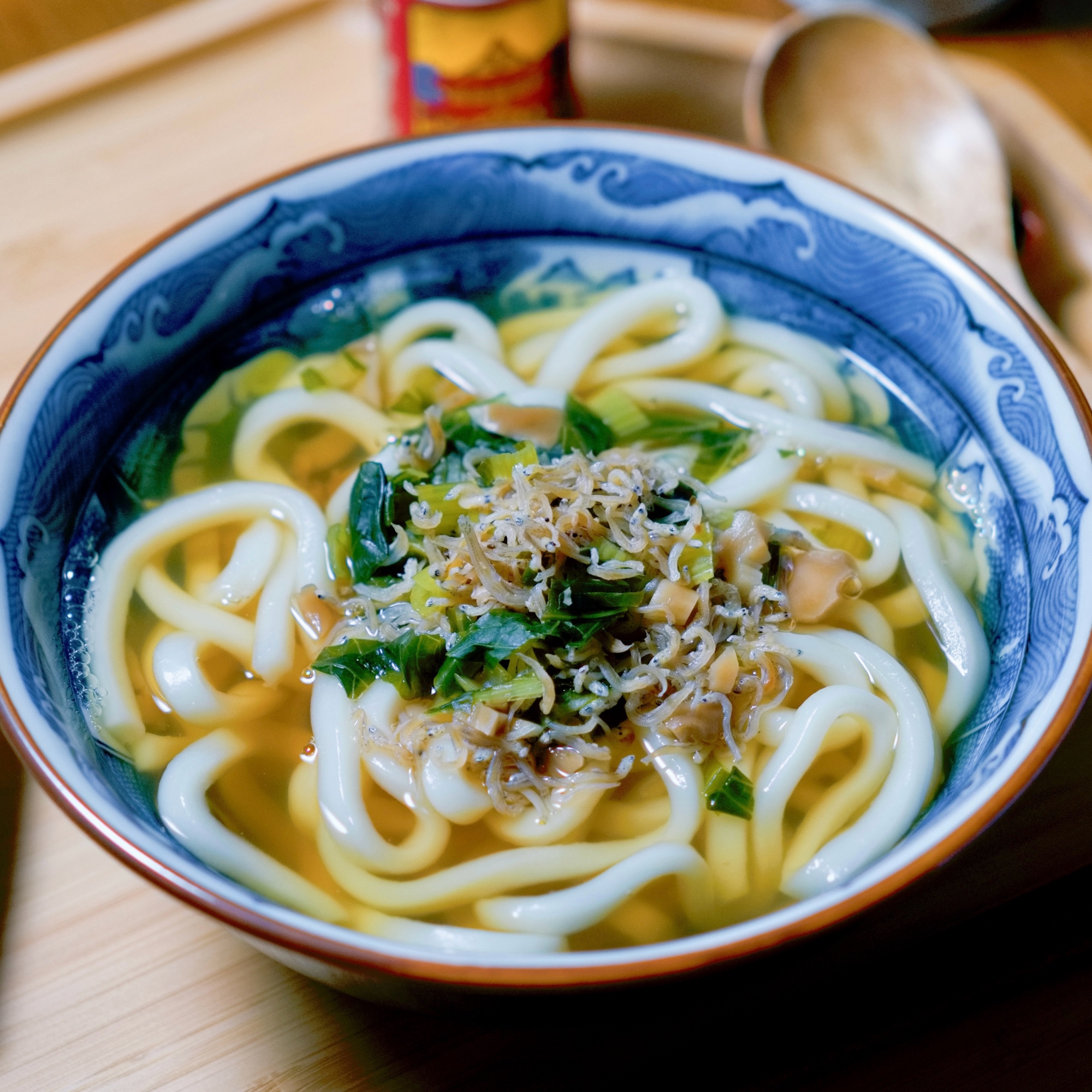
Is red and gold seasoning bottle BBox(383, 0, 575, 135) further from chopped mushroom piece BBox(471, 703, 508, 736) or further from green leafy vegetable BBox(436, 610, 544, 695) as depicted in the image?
chopped mushroom piece BBox(471, 703, 508, 736)

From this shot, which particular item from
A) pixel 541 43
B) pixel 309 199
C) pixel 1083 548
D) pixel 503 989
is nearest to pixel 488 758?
pixel 503 989

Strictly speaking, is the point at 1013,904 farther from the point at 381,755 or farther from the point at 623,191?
the point at 623,191

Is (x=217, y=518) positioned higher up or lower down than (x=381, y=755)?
higher up

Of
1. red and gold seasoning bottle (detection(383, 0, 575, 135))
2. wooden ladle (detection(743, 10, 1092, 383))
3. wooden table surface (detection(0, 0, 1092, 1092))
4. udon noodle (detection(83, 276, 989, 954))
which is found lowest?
wooden table surface (detection(0, 0, 1092, 1092))

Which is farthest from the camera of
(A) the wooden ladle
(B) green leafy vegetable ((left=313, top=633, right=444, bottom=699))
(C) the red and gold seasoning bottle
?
(A) the wooden ladle

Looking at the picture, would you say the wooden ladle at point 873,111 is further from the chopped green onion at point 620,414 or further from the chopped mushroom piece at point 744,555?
the chopped mushroom piece at point 744,555

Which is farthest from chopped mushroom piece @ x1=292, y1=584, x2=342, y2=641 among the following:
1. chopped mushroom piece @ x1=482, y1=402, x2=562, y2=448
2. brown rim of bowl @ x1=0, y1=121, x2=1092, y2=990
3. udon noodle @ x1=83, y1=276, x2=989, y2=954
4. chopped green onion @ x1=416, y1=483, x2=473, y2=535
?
brown rim of bowl @ x1=0, y1=121, x2=1092, y2=990

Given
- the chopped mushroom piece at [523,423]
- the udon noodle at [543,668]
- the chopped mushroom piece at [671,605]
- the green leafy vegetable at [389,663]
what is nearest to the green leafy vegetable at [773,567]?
the udon noodle at [543,668]

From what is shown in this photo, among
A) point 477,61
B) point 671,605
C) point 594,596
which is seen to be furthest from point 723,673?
point 477,61
